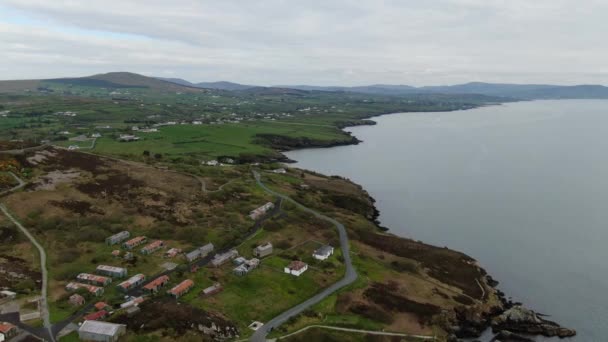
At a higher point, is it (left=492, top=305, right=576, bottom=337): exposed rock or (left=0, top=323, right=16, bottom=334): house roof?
(left=0, top=323, right=16, bottom=334): house roof

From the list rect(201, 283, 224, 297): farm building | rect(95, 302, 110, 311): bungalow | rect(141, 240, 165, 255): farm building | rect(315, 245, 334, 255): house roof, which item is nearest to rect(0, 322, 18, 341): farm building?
rect(95, 302, 110, 311): bungalow

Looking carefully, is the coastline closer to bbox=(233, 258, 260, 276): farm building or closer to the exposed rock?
the exposed rock

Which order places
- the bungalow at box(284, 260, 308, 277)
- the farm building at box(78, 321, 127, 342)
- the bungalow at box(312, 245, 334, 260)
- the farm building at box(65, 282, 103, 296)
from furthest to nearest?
the bungalow at box(312, 245, 334, 260)
the bungalow at box(284, 260, 308, 277)
the farm building at box(65, 282, 103, 296)
the farm building at box(78, 321, 127, 342)

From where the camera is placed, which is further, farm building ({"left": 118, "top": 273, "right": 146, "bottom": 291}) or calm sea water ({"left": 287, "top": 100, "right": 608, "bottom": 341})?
calm sea water ({"left": 287, "top": 100, "right": 608, "bottom": 341})

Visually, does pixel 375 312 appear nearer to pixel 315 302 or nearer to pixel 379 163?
pixel 315 302

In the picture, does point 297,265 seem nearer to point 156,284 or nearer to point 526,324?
point 156,284

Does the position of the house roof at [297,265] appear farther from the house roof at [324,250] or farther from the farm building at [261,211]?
the farm building at [261,211]

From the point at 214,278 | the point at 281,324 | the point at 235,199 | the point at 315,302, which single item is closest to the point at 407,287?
the point at 315,302
